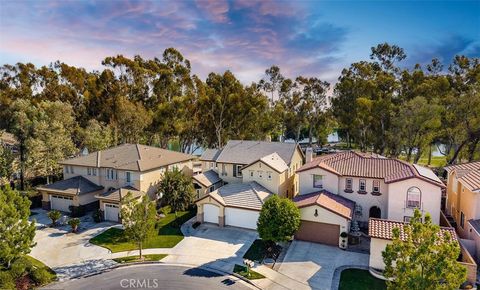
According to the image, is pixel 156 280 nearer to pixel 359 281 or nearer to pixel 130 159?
pixel 359 281

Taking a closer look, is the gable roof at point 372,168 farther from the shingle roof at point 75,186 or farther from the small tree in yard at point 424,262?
the shingle roof at point 75,186

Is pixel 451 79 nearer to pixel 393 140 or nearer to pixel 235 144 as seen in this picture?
pixel 393 140

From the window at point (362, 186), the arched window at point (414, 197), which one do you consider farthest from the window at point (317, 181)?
the arched window at point (414, 197)

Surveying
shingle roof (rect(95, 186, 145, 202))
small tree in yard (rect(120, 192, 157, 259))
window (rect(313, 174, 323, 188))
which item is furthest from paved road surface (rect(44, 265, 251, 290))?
window (rect(313, 174, 323, 188))

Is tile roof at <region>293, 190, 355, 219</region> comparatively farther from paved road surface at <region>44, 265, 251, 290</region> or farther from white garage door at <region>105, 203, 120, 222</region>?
white garage door at <region>105, 203, 120, 222</region>
